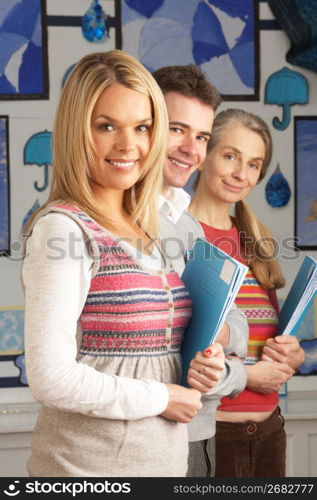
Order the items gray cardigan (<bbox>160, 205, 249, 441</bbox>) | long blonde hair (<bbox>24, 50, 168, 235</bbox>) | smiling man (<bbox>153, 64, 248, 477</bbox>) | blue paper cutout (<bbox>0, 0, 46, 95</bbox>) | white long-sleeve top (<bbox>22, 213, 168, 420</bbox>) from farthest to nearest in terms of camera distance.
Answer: blue paper cutout (<bbox>0, 0, 46, 95</bbox>)
smiling man (<bbox>153, 64, 248, 477</bbox>)
gray cardigan (<bbox>160, 205, 249, 441</bbox>)
long blonde hair (<bbox>24, 50, 168, 235</bbox>)
white long-sleeve top (<bbox>22, 213, 168, 420</bbox>)

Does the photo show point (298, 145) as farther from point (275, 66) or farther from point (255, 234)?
point (255, 234)

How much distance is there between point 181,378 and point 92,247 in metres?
0.31

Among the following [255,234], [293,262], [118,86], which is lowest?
[293,262]

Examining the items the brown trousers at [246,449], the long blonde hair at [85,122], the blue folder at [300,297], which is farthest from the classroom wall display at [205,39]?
the long blonde hair at [85,122]

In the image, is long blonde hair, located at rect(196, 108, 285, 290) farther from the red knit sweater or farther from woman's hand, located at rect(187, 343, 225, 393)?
woman's hand, located at rect(187, 343, 225, 393)

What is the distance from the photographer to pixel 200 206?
1.93 metres

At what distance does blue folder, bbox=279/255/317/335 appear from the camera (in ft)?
5.60

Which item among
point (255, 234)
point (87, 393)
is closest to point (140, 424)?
point (87, 393)

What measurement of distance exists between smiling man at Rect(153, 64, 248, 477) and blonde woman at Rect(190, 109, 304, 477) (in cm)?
15

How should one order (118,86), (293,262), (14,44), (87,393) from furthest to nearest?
(293,262) → (14,44) → (118,86) → (87,393)

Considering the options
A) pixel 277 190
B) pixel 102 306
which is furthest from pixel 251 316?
→ pixel 277 190

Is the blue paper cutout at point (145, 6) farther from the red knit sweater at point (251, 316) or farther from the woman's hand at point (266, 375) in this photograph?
the woman's hand at point (266, 375)

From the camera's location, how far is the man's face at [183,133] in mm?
1719

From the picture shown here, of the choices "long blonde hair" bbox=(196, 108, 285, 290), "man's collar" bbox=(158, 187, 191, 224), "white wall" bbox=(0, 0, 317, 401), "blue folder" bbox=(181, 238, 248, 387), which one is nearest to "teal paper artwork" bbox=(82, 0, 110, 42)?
"white wall" bbox=(0, 0, 317, 401)
